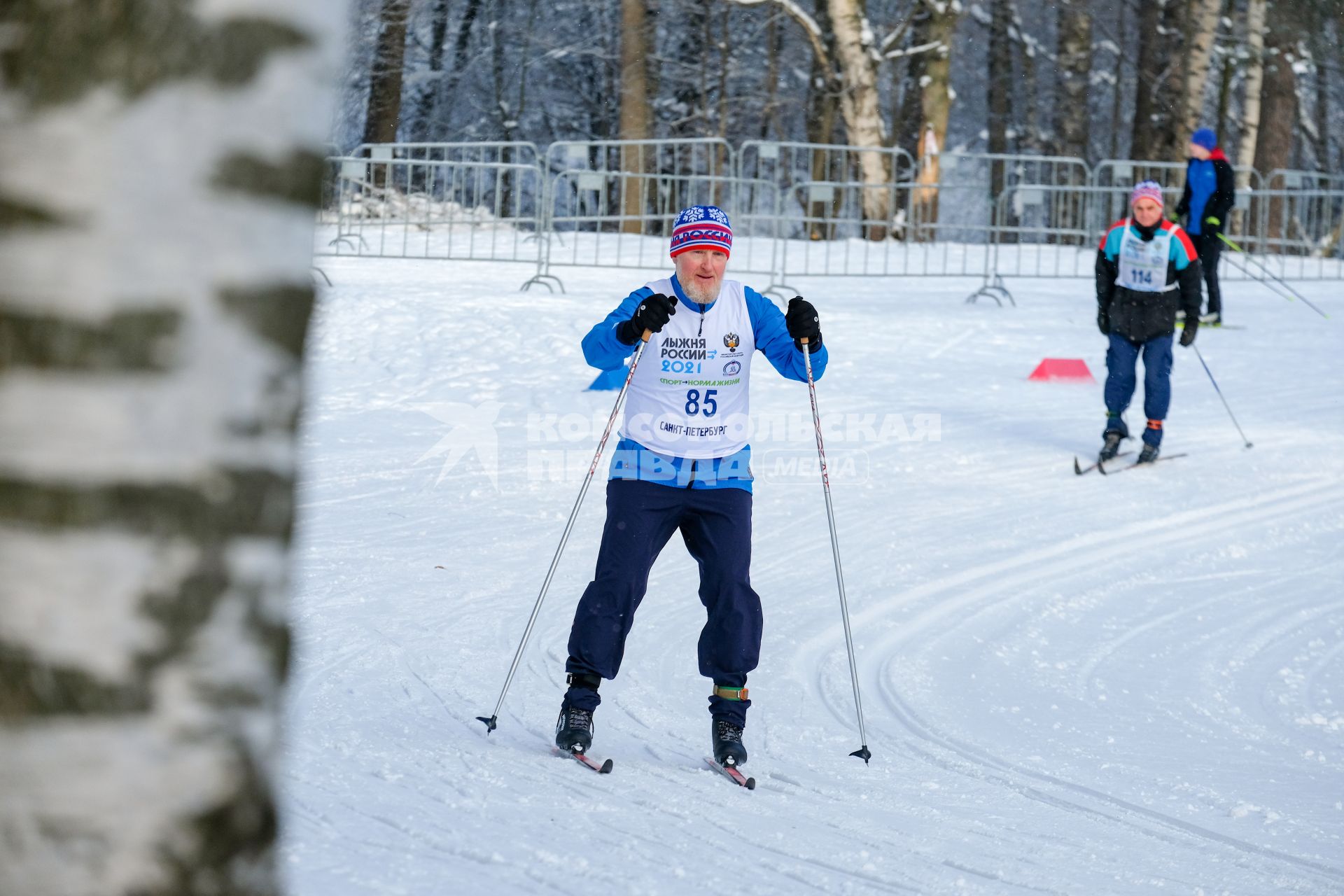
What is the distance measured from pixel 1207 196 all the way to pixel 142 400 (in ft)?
49.7

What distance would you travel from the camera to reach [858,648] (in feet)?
21.1

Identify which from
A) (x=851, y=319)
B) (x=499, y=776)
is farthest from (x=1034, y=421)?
(x=499, y=776)

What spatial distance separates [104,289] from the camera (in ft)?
3.86

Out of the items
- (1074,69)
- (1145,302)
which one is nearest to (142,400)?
(1145,302)

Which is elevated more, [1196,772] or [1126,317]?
[1126,317]

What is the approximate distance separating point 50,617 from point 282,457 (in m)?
0.22

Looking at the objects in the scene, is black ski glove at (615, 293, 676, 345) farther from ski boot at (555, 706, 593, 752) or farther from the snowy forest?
the snowy forest

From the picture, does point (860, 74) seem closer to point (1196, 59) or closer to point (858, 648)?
point (1196, 59)

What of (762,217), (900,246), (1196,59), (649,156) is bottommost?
(900,246)

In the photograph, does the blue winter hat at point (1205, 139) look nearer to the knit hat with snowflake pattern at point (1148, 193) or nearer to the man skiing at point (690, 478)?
the knit hat with snowflake pattern at point (1148, 193)

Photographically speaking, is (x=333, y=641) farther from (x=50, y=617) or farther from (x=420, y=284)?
(x=420, y=284)

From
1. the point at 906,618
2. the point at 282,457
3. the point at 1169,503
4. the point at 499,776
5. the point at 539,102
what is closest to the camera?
the point at 282,457

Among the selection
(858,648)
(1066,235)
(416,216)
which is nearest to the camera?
(858,648)

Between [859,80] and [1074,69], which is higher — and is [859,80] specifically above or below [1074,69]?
below
